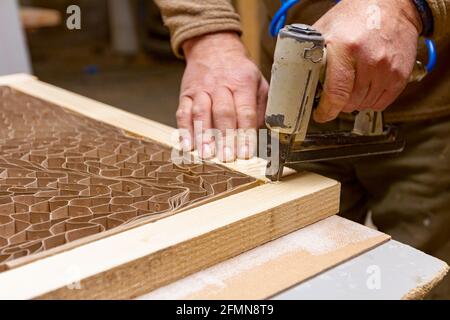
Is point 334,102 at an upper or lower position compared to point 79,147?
upper

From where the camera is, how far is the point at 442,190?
1321mm

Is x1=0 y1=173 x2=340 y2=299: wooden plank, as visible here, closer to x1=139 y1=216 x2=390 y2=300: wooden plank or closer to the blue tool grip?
x1=139 y1=216 x2=390 y2=300: wooden plank

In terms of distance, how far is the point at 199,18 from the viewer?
1.32 meters

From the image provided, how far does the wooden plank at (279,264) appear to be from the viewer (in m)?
0.72

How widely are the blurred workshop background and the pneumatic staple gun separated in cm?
335

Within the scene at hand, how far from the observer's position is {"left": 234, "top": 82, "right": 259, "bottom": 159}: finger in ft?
3.56

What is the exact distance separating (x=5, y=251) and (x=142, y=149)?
1.38 feet

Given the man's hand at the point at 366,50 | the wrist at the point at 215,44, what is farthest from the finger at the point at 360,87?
the wrist at the point at 215,44

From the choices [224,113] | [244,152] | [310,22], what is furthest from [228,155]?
[310,22]

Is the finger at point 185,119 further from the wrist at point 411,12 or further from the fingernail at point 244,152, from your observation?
the wrist at point 411,12

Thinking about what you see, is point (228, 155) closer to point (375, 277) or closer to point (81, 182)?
point (81, 182)

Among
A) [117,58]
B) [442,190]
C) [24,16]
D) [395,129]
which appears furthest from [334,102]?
[117,58]

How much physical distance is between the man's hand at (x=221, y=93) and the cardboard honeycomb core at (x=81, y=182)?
0.09m
